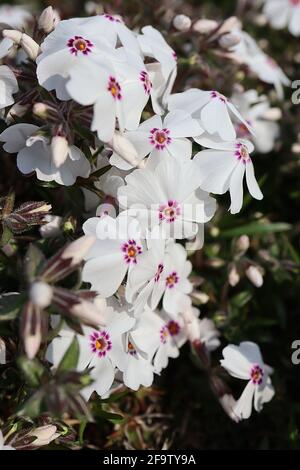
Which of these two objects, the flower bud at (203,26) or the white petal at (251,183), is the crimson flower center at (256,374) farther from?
the flower bud at (203,26)

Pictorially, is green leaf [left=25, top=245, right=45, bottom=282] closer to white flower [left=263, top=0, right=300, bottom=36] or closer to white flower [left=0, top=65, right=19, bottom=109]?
white flower [left=0, top=65, right=19, bottom=109]

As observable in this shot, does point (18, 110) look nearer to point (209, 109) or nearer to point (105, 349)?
point (209, 109)

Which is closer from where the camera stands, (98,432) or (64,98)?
(64,98)

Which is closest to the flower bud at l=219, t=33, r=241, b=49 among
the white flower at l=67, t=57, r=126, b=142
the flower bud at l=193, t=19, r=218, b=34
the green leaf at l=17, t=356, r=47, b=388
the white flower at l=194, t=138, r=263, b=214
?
the flower bud at l=193, t=19, r=218, b=34

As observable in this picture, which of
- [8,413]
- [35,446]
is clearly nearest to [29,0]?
[8,413]

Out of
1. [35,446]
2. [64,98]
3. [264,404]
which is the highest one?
[64,98]
